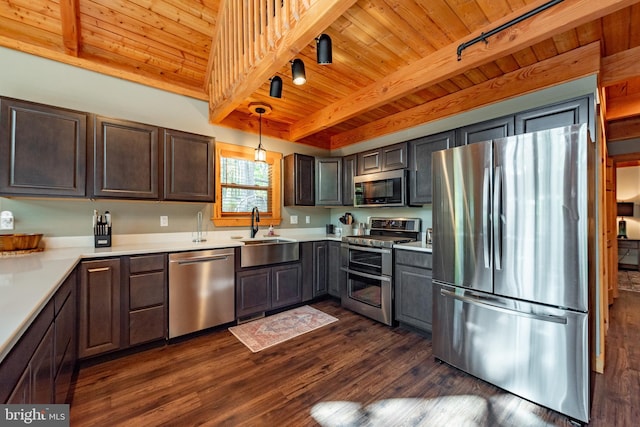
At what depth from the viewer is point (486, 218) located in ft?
6.62

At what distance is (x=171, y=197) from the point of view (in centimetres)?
282

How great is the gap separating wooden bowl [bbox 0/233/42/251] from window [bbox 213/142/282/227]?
62.6 inches

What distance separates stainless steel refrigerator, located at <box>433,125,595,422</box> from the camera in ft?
5.43

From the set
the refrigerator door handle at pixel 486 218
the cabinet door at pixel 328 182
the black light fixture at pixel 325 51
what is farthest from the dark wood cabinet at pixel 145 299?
the refrigerator door handle at pixel 486 218

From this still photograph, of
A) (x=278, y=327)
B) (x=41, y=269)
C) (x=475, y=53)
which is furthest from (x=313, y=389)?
(x=475, y=53)

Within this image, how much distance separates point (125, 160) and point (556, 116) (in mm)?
3780

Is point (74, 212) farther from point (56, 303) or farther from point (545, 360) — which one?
point (545, 360)

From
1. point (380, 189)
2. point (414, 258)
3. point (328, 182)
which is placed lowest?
point (414, 258)

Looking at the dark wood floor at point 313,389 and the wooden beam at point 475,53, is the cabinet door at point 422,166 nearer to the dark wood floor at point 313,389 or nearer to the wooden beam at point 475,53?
the wooden beam at point 475,53

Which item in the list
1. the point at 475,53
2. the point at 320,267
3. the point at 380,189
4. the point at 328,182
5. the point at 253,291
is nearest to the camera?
the point at 475,53

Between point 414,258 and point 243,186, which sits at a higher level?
point 243,186

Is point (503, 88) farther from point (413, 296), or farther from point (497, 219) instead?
point (413, 296)

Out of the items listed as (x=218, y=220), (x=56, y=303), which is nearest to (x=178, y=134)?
(x=218, y=220)

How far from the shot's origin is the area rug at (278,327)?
2.66m
